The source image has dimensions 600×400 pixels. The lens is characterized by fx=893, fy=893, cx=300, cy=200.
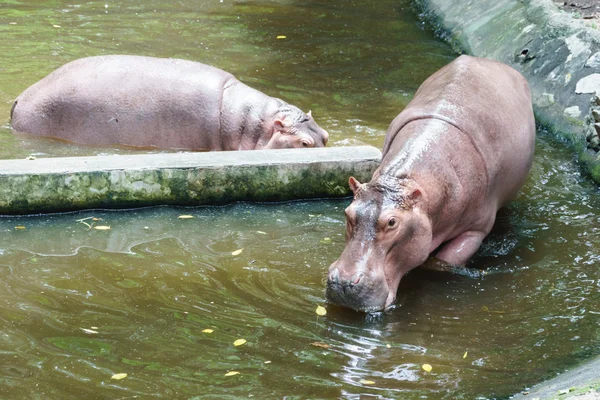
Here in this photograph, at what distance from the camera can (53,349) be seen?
4.45 meters

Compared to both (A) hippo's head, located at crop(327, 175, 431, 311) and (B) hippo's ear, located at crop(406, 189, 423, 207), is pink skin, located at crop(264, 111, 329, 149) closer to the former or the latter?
(A) hippo's head, located at crop(327, 175, 431, 311)

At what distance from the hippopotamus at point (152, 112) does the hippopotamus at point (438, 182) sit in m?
1.97

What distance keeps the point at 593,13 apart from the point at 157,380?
7585 mm

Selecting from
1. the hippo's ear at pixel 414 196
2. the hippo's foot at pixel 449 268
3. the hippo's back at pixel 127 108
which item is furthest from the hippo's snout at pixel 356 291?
the hippo's back at pixel 127 108

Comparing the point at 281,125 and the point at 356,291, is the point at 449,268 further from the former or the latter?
the point at 281,125

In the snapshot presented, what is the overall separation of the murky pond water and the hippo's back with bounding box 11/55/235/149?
0.26 metres

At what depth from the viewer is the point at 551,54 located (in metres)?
9.21

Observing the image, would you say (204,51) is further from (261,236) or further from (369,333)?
(369,333)

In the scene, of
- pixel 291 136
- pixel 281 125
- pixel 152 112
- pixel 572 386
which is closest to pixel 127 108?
pixel 152 112

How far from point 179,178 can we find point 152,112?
178 cm

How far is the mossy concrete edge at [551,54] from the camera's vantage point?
8.16 metres

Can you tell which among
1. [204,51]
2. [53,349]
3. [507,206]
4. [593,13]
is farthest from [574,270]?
[204,51]

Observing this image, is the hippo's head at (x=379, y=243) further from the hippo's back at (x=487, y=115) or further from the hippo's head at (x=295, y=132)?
the hippo's head at (x=295, y=132)

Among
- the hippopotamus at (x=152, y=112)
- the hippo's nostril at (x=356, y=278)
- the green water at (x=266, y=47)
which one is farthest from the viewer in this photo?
Answer: the green water at (x=266, y=47)
